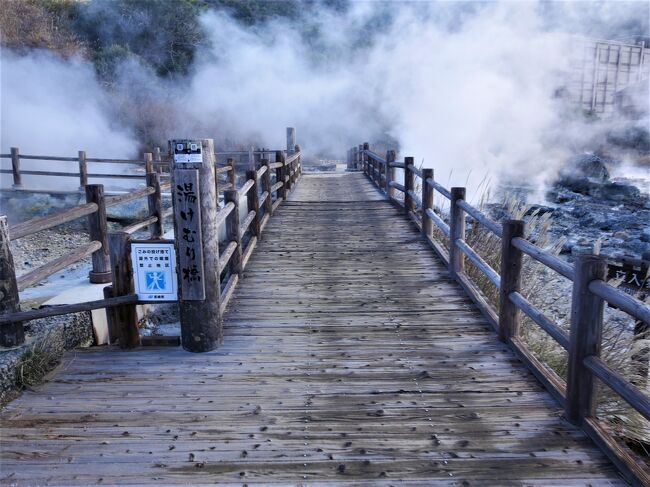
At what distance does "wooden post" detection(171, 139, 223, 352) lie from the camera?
3436 mm

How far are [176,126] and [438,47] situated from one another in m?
→ 16.9

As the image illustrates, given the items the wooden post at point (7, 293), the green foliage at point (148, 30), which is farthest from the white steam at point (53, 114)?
the wooden post at point (7, 293)

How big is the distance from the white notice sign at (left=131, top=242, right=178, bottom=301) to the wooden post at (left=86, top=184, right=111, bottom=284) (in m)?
1.30

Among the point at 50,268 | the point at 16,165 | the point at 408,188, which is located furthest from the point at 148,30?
the point at 50,268

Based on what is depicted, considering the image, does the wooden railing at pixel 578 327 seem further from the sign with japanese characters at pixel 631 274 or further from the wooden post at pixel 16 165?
the wooden post at pixel 16 165

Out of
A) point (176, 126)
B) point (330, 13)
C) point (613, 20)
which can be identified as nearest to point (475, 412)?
point (176, 126)

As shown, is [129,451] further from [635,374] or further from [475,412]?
[635,374]

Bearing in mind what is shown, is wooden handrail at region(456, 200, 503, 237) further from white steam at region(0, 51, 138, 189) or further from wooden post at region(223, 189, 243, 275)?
white steam at region(0, 51, 138, 189)

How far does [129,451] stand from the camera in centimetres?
252

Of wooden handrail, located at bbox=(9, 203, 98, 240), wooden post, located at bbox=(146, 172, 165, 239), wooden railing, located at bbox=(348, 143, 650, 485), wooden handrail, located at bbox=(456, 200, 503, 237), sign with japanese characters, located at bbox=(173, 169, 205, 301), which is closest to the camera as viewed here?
wooden railing, located at bbox=(348, 143, 650, 485)

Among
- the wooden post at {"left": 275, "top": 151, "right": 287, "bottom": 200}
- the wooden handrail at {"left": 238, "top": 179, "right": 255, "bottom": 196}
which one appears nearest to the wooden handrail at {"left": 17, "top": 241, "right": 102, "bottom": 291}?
the wooden handrail at {"left": 238, "top": 179, "right": 255, "bottom": 196}

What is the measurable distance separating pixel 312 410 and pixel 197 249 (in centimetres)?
120

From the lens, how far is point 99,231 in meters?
5.05

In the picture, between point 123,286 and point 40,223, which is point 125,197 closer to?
Result: point 40,223
